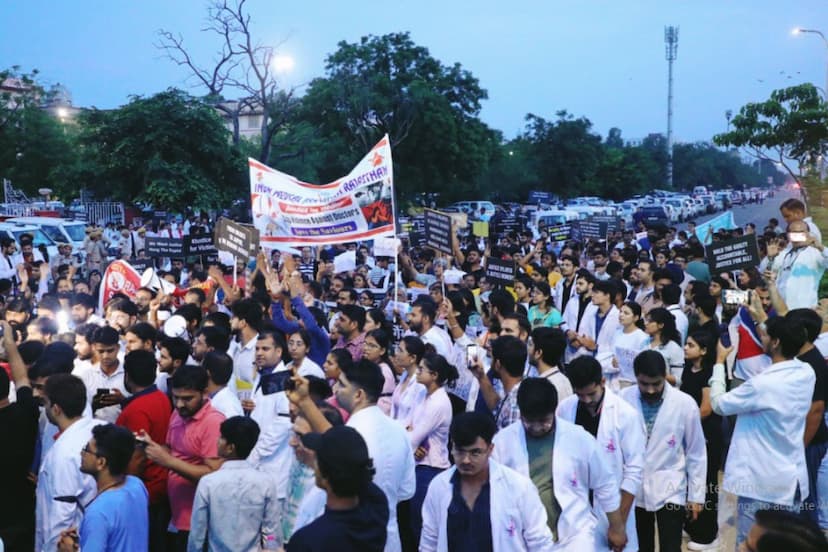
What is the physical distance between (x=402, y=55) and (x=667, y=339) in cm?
3845

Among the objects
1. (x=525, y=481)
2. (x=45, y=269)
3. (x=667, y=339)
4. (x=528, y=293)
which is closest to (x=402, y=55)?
(x=45, y=269)

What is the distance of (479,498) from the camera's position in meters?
4.05

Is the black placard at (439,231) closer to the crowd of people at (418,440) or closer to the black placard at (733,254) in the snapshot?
the black placard at (733,254)

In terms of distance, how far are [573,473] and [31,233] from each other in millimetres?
21094

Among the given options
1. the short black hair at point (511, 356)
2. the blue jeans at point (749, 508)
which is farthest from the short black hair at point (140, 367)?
the blue jeans at point (749, 508)

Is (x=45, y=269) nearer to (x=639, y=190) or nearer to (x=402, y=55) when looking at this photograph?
(x=402, y=55)

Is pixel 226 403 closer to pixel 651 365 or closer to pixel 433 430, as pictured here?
pixel 433 430

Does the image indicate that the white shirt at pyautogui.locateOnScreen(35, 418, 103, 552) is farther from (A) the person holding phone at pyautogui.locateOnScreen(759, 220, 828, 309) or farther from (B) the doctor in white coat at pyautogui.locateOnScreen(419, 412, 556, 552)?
(A) the person holding phone at pyautogui.locateOnScreen(759, 220, 828, 309)

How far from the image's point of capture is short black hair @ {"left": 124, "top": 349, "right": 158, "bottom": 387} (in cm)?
553

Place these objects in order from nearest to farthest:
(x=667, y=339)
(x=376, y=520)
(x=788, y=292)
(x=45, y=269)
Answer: (x=376, y=520), (x=667, y=339), (x=788, y=292), (x=45, y=269)

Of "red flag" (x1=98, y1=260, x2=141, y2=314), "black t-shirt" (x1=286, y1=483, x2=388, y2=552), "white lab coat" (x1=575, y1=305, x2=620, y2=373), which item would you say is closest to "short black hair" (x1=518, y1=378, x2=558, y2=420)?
"black t-shirt" (x1=286, y1=483, x2=388, y2=552)

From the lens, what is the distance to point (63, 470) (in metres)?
4.72

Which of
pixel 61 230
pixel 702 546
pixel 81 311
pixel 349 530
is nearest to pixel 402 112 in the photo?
pixel 61 230

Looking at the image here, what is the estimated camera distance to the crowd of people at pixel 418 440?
13.3ft
